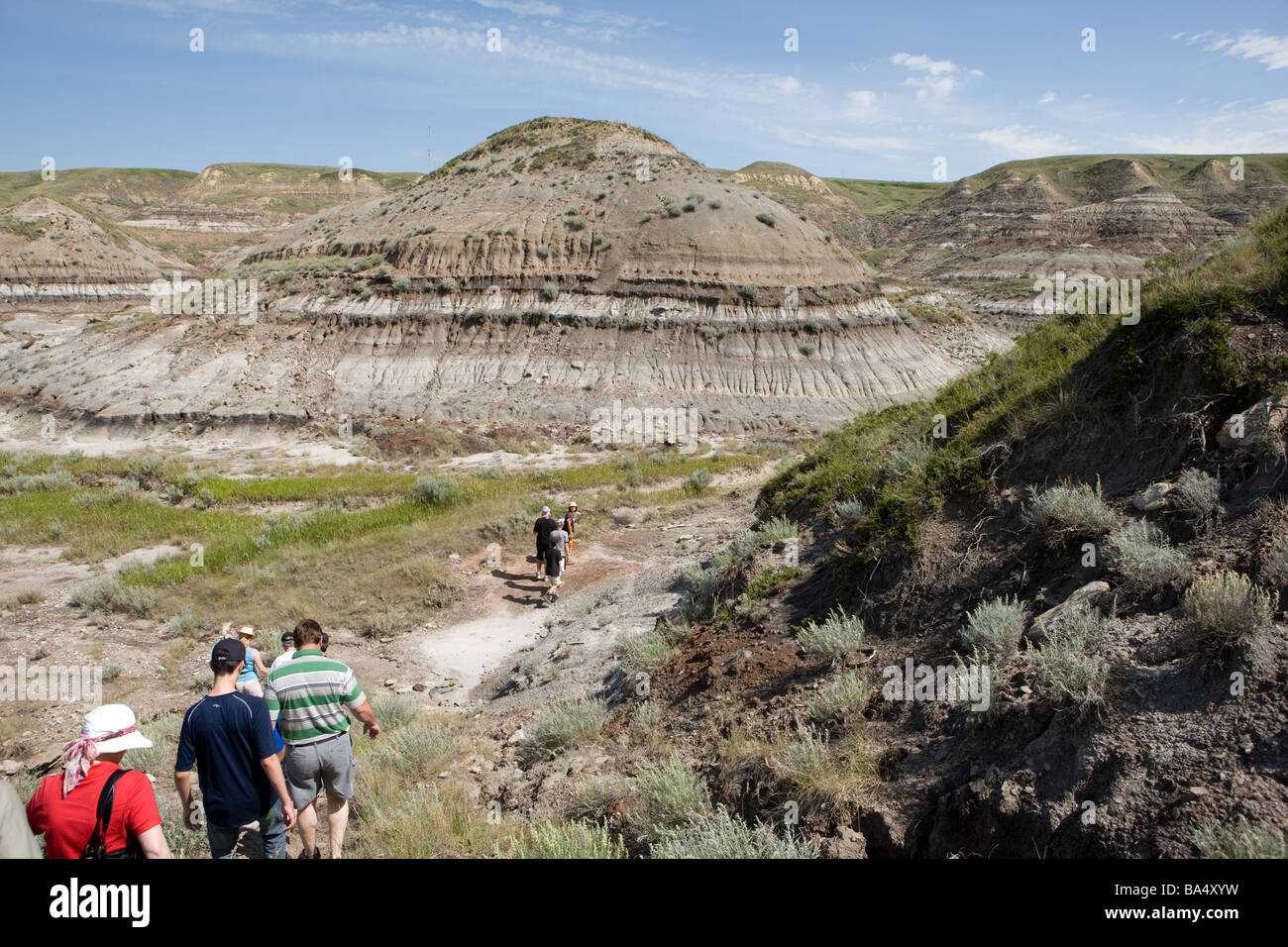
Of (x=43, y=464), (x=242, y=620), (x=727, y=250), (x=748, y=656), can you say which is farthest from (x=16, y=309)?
(x=748, y=656)

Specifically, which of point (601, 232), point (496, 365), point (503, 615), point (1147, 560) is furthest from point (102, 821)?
point (601, 232)

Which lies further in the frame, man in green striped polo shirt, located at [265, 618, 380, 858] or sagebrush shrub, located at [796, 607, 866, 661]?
sagebrush shrub, located at [796, 607, 866, 661]

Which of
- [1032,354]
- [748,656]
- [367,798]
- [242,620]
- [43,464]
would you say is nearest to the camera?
[367,798]

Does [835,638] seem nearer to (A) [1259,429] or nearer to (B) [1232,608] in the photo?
(B) [1232,608]

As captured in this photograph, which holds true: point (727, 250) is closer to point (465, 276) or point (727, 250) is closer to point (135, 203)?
point (465, 276)

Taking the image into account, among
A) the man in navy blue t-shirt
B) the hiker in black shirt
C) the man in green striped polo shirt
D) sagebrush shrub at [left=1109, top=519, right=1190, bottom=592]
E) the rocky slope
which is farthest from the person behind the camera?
the hiker in black shirt

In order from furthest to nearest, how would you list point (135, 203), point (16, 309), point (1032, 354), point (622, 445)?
1. point (135, 203)
2. point (16, 309)
3. point (622, 445)
4. point (1032, 354)

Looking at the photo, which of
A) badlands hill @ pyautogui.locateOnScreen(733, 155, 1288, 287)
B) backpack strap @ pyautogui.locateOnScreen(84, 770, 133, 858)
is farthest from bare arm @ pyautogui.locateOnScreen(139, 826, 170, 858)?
badlands hill @ pyautogui.locateOnScreen(733, 155, 1288, 287)

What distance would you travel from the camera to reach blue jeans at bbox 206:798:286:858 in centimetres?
467

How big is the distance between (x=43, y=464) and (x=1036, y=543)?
32689 millimetres

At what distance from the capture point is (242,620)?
12.8 metres

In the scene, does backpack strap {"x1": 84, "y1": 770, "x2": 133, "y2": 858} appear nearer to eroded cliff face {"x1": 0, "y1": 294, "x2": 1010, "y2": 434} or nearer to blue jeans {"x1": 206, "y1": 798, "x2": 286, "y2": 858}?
blue jeans {"x1": 206, "y1": 798, "x2": 286, "y2": 858}

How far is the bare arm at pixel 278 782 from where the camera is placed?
4.64 m

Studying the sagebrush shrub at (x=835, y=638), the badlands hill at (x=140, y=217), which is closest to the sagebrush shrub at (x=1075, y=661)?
the sagebrush shrub at (x=835, y=638)
